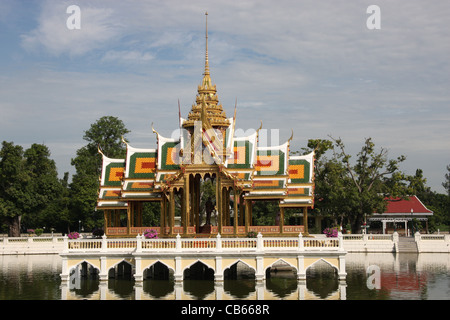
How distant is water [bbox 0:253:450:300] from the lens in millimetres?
28922

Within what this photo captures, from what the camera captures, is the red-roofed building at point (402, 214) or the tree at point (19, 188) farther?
the red-roofed building at point (402, 214)

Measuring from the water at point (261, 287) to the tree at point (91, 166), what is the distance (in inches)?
905

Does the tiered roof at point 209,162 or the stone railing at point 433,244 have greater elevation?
Answer: the tiered roof at point 209,162

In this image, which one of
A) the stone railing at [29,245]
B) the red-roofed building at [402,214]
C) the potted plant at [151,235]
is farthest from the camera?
the red-roofed building at [402,214]

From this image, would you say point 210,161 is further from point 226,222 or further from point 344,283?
point 344,283

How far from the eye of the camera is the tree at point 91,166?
65.8m

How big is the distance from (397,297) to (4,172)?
50.8 meters

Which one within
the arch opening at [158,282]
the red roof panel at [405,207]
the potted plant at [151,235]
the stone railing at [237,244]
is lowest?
the arch opening at [158,282]

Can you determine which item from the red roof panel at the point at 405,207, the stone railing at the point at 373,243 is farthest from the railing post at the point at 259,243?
the red roof panel at the point at 405,207

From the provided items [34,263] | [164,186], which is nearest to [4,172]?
[34,263]

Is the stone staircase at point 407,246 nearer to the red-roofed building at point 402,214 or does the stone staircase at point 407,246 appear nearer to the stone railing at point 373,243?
the stone railing at point 373,243

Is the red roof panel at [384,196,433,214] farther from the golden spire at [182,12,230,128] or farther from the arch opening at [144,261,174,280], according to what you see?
the arch opening at [144,261,174,280]

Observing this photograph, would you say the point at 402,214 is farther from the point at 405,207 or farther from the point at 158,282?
the point at 158,282

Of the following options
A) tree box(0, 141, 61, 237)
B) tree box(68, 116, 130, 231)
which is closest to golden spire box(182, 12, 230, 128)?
tree box(68, 116, 130, 231)
